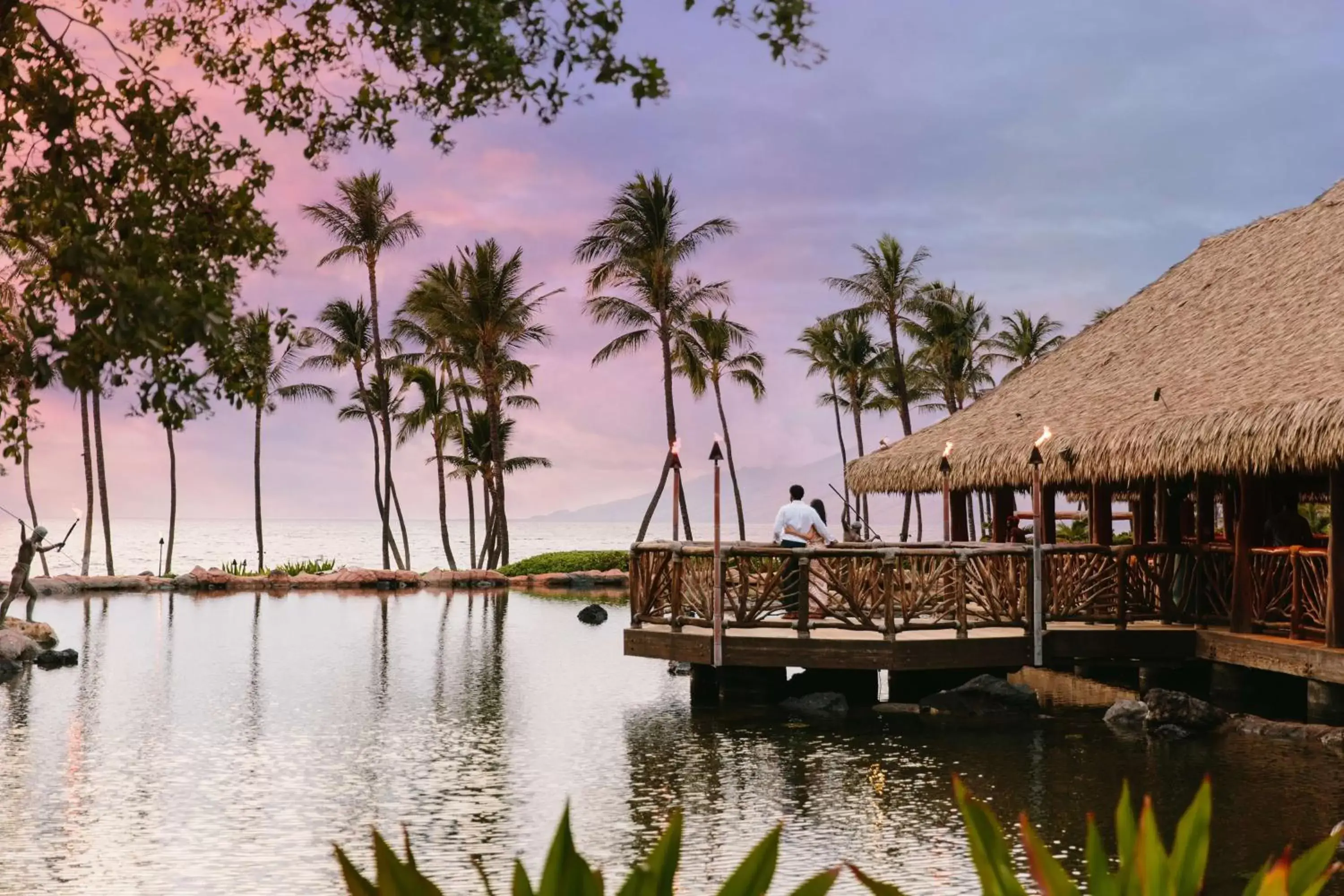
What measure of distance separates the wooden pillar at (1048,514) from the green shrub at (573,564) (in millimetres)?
23319

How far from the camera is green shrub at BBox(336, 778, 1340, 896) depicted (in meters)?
2.36

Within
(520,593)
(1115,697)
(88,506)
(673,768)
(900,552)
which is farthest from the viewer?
(88,506)

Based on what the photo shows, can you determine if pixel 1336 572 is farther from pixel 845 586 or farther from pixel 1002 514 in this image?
pixel 1002 514

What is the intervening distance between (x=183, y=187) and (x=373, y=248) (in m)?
37.4

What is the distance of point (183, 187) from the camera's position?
912cm

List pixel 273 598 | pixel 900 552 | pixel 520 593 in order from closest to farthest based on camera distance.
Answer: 1. pixel 900 552
2. pixel 273 598
3. pixel 520 593

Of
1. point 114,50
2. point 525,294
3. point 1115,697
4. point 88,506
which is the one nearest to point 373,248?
point 525,294

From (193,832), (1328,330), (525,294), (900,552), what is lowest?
(193,832)

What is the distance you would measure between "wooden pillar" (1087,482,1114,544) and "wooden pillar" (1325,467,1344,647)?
5.51 metres

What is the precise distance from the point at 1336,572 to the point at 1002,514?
7.64 m

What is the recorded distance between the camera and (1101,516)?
66.0ft

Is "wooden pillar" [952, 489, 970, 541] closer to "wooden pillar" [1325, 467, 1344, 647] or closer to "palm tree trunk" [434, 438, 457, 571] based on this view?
"wooden pillar" [1325, 467, 1344, 647]

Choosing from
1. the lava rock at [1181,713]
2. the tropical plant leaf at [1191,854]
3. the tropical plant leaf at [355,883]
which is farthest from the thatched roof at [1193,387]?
Answer: the tropical plant leaf at [355,883]

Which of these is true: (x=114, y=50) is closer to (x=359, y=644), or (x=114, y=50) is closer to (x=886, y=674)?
(x=886, y=674)
